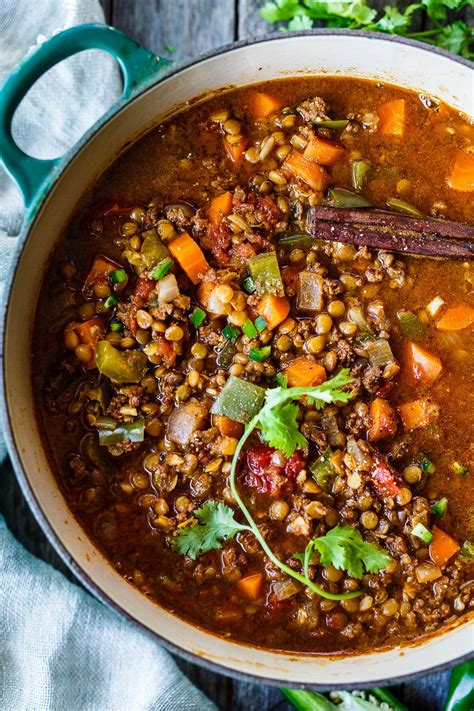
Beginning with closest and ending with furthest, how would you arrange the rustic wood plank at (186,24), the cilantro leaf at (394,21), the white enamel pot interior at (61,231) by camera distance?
the white enamel pot interior at (61,231) < the cilantro leaf at (394,21) < the rustic wood plank at (186,24)

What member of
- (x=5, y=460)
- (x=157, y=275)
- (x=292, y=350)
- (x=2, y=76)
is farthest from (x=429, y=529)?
(x=2, y=76)

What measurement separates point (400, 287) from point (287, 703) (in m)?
2.44

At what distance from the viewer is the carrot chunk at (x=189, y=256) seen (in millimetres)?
3971

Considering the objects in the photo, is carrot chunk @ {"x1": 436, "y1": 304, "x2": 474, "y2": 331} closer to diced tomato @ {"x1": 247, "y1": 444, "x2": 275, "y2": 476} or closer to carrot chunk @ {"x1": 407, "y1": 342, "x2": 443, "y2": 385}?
carrot chunk @ {"x1": 407, "y1": 342, "x2": 443, "y2": 385}

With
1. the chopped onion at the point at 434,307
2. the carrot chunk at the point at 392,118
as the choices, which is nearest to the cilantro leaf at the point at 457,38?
the carrot chunk at the point at 392,118

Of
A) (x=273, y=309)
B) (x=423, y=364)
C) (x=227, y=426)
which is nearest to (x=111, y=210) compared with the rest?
(x=273, y=309)

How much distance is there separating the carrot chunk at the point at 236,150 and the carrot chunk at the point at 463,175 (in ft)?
3.44

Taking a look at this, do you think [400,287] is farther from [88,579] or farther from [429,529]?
[88,579]

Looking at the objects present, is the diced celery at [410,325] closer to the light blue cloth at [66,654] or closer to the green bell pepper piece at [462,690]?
the green bell pepper piece at [462,690]

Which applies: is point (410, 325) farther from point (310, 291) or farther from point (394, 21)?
point (394, 21)

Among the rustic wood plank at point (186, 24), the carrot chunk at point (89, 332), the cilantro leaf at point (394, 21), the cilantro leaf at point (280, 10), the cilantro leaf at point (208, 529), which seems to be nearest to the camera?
the cilantro leaf at point (208, 529)

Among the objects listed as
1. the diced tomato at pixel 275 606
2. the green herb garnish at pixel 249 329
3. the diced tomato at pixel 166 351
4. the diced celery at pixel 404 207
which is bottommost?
the diced tomato at pixel 275 606

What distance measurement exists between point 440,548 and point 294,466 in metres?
0.83

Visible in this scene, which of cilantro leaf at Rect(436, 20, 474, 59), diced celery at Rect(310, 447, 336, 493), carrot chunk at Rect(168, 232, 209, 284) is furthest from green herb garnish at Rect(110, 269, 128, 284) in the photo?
cilantro leaf at Rect(436, 20, 474, 59)
